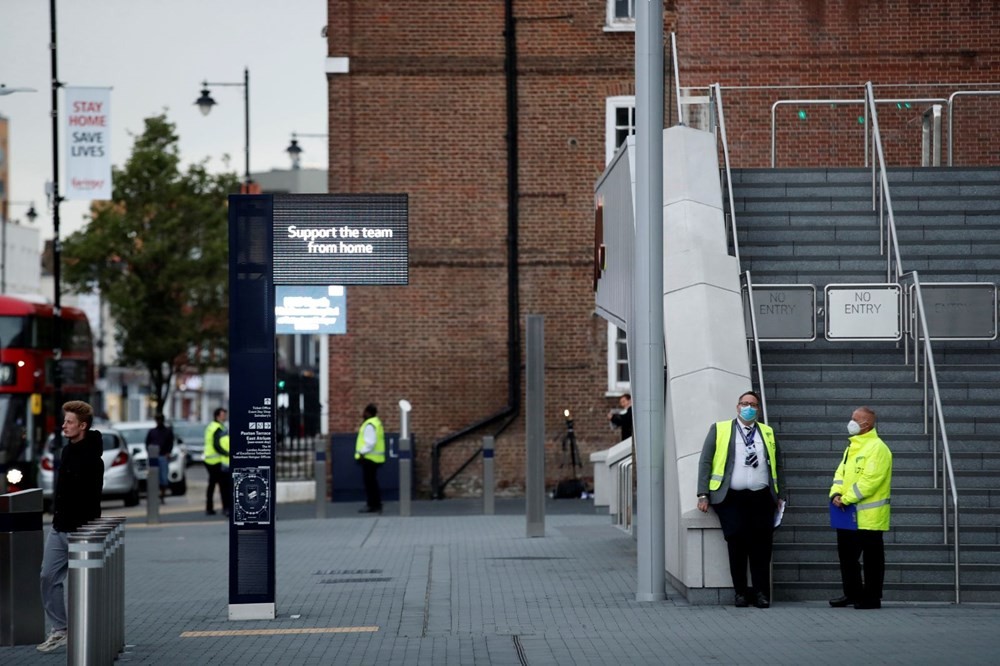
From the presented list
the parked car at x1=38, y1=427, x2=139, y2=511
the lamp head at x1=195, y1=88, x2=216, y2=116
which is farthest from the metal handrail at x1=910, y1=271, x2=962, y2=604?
the lamp head at x1=195, y1=88, x2=216, y2=116

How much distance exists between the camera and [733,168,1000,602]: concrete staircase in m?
14.0

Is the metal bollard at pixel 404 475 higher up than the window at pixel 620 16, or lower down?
lower down

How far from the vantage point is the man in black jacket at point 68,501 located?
39.3ft

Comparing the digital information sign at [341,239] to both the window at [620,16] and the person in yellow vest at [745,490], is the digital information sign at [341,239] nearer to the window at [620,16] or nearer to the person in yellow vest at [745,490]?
the person in yellow vest at [745,490]

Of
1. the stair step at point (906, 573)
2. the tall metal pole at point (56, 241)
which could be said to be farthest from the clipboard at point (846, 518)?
the tall metal pole at point (56, 241)

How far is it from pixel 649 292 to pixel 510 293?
52.5 feet

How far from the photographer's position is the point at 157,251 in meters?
50.7

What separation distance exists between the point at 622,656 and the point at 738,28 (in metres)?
17.4

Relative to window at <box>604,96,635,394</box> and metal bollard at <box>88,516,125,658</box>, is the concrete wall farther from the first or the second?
window at <box>604,96,635,394</box>

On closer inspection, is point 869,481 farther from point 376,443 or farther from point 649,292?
point 376,443

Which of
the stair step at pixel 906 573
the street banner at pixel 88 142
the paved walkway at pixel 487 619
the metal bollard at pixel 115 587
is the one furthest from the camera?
the street banner at pixel 88 142

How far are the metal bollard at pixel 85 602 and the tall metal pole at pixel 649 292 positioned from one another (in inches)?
208

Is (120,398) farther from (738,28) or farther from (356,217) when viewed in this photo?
(356,217)

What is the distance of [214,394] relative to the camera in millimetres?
109375
